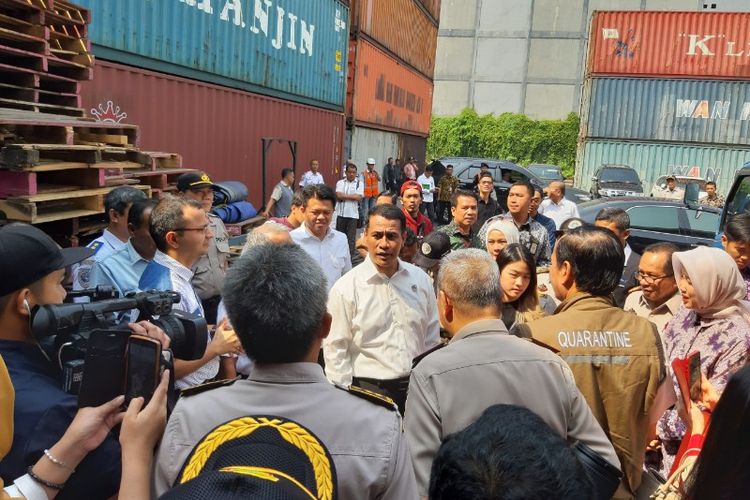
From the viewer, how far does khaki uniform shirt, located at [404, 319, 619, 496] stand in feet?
6.20

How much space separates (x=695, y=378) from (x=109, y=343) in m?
1.83

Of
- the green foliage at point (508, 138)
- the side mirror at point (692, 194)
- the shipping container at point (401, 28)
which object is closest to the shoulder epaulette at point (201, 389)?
the side mirror at point (692, 194)

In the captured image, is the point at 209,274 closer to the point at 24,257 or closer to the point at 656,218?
the point at 24,257

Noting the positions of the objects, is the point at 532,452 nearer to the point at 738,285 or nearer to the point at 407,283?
the point at 738,285

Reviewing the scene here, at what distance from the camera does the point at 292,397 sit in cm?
140

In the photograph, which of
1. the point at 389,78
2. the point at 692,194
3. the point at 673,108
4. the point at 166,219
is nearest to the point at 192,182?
the point at 166,219

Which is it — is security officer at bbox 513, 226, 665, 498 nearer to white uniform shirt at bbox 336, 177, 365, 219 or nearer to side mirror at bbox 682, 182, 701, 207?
side mirror at bbox 682, 182, 701, 207

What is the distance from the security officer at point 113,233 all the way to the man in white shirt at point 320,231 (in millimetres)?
Answer: 1059

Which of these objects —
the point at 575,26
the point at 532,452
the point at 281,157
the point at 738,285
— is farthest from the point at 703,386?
the point at 575,26

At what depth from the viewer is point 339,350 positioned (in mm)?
3080

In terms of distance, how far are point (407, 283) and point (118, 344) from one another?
6.54 ft

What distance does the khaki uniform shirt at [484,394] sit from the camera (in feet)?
6.20

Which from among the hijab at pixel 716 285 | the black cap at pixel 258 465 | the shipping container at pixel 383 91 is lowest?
the black cap at pixel 258 465

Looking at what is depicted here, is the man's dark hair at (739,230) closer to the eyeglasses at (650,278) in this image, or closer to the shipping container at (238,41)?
the eyeglasses at (650,278)
